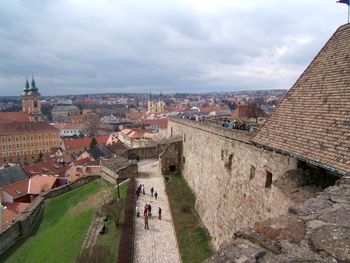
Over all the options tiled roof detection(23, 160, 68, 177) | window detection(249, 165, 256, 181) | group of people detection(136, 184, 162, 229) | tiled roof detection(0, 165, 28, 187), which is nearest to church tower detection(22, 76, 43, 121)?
tiled roof detection(23, 160, 68, 177)

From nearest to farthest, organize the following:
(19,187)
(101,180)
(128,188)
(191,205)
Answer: (191,205)
(128,188)
(101,180)
(19,187)

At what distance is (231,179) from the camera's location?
49.2 feet

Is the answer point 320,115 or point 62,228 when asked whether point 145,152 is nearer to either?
point 62,228

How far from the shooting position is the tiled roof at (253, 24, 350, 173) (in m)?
7.26

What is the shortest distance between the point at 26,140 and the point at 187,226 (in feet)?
245

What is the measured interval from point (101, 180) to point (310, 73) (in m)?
24.1

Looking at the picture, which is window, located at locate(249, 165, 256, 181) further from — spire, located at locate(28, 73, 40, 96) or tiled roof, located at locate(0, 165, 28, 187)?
spire, located at locate(28, 73, 40, 96)

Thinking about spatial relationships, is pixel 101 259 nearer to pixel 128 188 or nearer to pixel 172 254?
pixel 172 254

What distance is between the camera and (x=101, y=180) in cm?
3131

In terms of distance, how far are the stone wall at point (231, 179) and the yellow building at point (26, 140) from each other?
228 feet

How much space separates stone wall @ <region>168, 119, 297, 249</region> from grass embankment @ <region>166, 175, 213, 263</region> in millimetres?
454

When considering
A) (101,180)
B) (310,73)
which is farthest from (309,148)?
(101,180)

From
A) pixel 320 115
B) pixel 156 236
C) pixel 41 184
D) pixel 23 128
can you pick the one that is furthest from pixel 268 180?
pixel 23 128

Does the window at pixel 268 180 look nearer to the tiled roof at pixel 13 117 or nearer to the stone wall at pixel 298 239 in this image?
the stone wall at pixel 298 239
